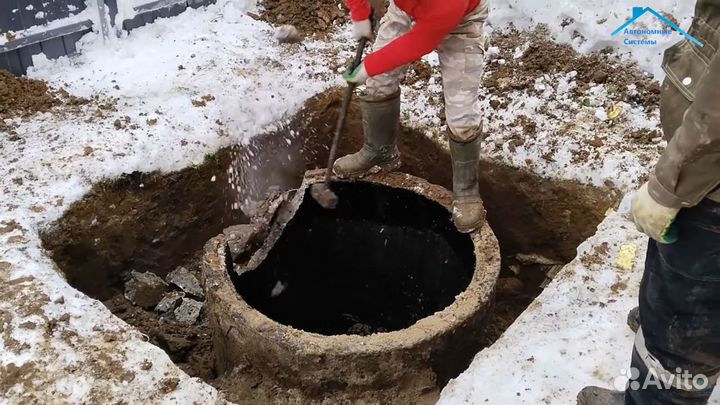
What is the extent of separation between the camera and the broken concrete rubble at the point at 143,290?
3479 millimetres

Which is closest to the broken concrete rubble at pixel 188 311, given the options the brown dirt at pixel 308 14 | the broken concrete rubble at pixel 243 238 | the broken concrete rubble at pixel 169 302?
the broken concrete rubble at pixel 169 302

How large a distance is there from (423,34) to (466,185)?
844mm

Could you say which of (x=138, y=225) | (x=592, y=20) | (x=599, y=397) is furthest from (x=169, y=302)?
(x=592, y=20)

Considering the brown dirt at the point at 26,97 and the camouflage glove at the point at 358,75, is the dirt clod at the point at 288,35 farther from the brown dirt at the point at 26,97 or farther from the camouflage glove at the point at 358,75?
the camouflage glove at the point at 358,75

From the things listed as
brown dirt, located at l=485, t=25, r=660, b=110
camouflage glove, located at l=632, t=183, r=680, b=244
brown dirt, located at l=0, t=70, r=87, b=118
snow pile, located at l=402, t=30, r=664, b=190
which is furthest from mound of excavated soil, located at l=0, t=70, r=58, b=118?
camouflage glove, located at l=632, t=183, r=680, b=244

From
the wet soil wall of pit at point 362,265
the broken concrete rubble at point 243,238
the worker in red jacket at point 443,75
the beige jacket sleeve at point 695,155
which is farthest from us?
the wet soil wall of pit at point 362,265

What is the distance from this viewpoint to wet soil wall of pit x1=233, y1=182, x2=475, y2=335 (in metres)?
3.40

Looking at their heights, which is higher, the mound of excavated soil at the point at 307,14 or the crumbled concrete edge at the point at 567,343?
the mound of excavated soil at the point at 307,14

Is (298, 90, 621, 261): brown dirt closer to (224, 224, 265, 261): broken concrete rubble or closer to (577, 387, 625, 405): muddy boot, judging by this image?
(224, 224, 265, 261): broken concrete rubble

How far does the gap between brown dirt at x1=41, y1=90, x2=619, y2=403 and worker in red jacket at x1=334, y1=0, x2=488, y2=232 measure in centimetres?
57

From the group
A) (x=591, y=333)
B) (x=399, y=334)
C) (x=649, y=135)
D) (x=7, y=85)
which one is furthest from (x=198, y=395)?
(x=649, y=135)

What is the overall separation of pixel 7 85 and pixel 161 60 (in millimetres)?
828

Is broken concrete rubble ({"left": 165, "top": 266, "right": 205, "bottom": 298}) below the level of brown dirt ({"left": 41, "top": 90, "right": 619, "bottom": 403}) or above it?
below

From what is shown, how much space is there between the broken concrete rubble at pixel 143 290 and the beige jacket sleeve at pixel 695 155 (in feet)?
8.33
